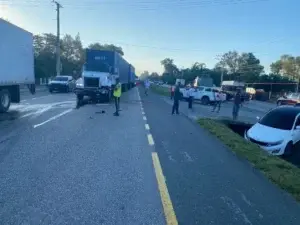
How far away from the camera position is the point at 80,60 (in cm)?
9338

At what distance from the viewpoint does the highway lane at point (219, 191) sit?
449 cm

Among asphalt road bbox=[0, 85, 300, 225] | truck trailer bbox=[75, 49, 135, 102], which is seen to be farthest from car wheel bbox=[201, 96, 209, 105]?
asphalt road bbox=[0, 85, 300, 225]

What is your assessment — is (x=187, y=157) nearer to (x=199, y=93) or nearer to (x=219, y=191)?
(x=219, y=191)

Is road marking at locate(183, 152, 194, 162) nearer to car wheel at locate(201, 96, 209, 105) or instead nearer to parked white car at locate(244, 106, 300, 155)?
parked white car at locate(244, 106, 300, 155)

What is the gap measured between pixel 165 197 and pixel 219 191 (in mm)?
1044

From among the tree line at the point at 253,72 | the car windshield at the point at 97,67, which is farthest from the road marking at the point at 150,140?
the tree line at the point at 253,72

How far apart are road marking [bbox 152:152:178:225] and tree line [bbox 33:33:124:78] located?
150ft

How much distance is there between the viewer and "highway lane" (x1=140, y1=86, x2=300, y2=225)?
14.7 feet

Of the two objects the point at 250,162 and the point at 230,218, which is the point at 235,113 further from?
the point at 230,218

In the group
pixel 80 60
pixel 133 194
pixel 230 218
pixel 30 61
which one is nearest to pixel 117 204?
pixel 133 194

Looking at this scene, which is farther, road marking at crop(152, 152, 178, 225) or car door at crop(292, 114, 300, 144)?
car door at crop(292, 114, 300, 144)

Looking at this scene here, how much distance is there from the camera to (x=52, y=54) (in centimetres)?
7344

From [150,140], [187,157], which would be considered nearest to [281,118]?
[150,140]

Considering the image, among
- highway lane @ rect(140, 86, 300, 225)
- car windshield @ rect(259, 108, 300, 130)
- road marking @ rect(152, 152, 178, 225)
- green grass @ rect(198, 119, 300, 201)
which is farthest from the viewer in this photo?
car windshield @ rect(259, 108, 300, 130)
